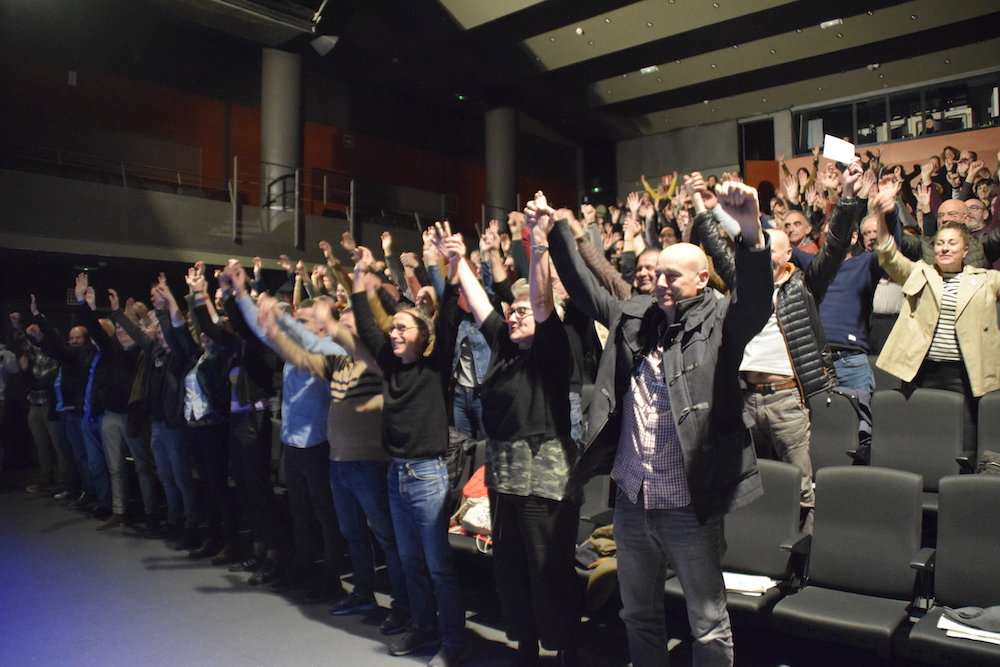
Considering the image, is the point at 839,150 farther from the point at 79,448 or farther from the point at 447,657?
the point at 79,448

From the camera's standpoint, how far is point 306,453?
3.26 metres

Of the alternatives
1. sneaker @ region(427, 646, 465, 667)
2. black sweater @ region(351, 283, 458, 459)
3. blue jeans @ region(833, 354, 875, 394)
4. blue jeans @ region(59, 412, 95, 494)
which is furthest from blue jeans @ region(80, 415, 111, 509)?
blue jeans @ region(833, 354, 875, 394)

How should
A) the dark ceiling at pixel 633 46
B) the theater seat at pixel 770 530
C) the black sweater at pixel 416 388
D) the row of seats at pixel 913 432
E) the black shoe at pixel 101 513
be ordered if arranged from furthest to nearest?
the dark ceiling at pixel 633 46 < the black shoe at pixel 101 513 < the row of seats at pixel 913 432 < the black sweater at pixel 416 388 < the theater seat at pixel 770 530

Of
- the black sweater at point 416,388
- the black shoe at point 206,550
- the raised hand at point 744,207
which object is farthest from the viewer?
the black shoe at point 206,550

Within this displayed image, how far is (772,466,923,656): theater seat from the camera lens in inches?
88.8

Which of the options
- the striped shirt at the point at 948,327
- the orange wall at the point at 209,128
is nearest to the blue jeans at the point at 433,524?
the striped shirt at the point at 948,327

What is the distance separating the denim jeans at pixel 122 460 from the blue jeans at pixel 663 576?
3.74m

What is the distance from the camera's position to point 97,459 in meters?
5.16

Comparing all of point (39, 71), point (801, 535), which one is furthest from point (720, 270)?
point (39, 71)

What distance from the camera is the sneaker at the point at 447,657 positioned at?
259 centimetres

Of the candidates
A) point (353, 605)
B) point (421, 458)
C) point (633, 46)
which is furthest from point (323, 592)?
point (633, 46)

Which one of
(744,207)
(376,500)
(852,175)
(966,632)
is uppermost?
(852,175)

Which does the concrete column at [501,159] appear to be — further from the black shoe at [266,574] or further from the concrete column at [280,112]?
the black shoe at [266,574]

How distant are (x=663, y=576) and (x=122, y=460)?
4206 millimetres
